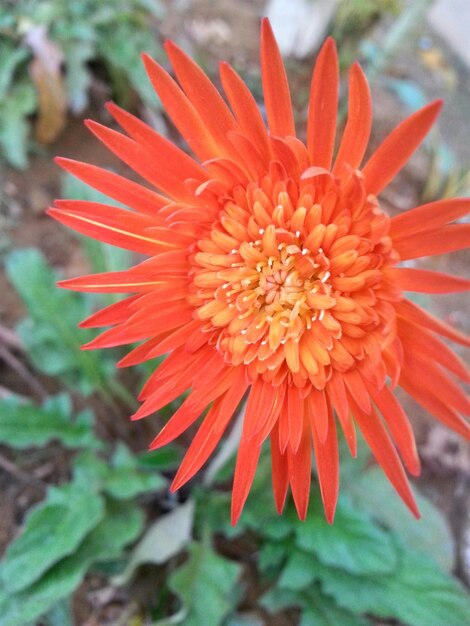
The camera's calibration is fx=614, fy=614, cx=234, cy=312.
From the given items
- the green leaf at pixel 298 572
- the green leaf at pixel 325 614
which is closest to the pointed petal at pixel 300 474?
the green leaf at pixel 298 572

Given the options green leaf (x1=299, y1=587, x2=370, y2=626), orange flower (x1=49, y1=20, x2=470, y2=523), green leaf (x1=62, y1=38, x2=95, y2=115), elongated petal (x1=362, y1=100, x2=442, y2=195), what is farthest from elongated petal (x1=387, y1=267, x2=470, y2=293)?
green leaf (x1=62, y1=38, x2=95, y2=115)

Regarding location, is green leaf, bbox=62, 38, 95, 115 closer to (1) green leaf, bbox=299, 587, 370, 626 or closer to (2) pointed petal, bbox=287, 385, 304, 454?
(2) pointed petal, bbox=287, 385, 304, 454

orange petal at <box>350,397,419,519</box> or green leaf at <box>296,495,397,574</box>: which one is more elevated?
orange petal at <box>350,397,419,519</box>

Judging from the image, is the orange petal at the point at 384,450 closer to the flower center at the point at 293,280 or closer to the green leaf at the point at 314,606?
the flower center at the point at 293,280

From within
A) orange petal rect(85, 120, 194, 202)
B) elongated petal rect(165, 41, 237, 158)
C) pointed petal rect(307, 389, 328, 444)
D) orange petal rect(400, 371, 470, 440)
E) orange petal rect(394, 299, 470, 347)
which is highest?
elongated petal rect(165, 41, 237, 158)

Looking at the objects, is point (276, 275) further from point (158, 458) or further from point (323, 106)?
point (158, 458)

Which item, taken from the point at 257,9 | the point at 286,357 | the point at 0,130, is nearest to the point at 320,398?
the point at 286,357
